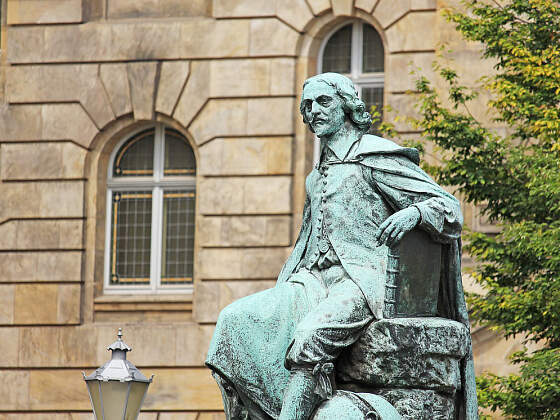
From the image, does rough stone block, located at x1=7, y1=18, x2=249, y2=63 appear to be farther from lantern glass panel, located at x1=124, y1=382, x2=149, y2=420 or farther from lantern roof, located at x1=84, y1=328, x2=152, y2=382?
lantern glass panel, located at x1=124, y1=382, x2=149, y2=420

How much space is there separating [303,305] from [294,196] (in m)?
15.6

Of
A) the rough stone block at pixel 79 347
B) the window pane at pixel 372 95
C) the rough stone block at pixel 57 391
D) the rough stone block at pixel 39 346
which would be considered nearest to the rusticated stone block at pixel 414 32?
the window pane at pixel 372 95

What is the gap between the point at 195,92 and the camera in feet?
81.2

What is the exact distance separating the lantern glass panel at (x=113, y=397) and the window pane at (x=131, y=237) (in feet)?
41.3

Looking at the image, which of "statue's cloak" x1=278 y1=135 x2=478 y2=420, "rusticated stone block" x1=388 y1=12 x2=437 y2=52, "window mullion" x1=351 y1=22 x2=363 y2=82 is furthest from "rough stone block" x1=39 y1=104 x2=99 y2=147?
"statue's cloak" x1=278 y1=135 x2=478 y2=420

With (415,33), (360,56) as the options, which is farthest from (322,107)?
(360,56)

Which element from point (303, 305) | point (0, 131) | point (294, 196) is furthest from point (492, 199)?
point (0, 131)

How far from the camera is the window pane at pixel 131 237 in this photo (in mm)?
25375

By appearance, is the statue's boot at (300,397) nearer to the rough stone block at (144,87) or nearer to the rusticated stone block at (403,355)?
the rusticated stone block at (403,355)

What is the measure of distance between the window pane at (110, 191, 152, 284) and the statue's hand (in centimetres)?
1706

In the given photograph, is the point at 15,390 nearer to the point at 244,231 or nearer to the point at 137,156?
the point at 137,156

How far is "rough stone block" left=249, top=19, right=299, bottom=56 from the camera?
960 inches

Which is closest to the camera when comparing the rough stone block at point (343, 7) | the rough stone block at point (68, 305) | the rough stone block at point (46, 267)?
the rough stone block at point (343, 7)

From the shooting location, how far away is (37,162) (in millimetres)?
25344
